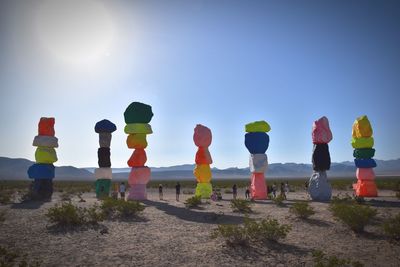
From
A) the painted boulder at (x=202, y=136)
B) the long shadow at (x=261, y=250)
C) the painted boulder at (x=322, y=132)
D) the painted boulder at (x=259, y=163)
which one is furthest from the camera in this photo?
the painted boulder at (x=202, y=136)

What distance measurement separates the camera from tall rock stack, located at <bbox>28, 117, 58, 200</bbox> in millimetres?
22344

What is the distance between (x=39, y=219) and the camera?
46.6 feet

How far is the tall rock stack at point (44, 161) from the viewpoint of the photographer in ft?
73.3

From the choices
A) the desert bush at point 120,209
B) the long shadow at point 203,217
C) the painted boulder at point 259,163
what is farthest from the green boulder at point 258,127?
the desert bush at point 120,209

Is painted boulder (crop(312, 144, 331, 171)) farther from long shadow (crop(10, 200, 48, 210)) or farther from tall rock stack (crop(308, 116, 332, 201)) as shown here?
long shadow (crop(10, 200, 48, 210))

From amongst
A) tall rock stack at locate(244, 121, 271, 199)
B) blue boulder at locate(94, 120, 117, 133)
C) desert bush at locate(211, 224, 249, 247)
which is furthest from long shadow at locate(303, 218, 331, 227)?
blue boulder at locate(94, 120, 117, 133)

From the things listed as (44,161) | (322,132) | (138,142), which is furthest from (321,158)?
(44,161)

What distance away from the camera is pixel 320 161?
21422 millimetres

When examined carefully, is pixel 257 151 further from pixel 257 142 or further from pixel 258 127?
pixel 258 127

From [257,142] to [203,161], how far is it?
446 centimetres

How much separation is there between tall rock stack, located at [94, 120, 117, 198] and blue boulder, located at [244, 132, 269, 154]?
10.7 meters

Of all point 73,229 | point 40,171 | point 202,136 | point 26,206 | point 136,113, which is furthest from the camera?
point 202,136

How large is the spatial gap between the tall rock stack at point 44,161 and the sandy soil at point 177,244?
8.26m

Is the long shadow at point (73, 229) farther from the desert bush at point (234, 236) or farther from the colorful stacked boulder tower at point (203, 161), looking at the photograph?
the colorful stacked boulder tower at point (203, 161)
